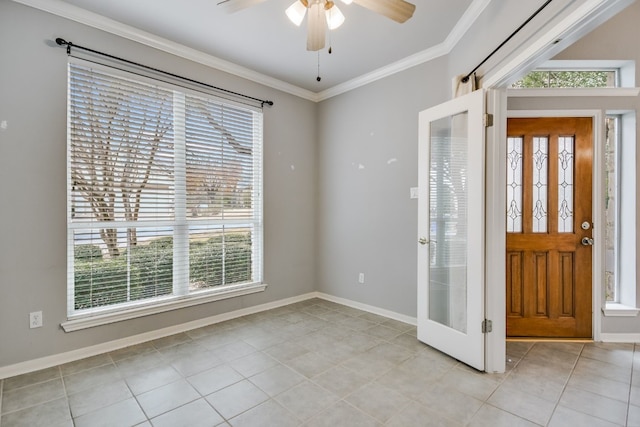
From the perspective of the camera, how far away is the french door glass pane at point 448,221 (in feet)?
8.33

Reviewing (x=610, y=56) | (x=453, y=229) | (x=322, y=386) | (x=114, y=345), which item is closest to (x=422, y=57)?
(x=610, y=56)

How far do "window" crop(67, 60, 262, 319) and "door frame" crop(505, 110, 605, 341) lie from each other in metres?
2.92

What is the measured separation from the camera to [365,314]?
364 cm

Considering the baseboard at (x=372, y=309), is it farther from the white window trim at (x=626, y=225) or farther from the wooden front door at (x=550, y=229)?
the white window trim at (x=626, y=225)

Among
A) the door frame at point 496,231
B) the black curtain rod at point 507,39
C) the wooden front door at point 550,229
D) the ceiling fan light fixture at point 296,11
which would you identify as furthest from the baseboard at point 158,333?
the ceiling fan light fixture at point 296,11

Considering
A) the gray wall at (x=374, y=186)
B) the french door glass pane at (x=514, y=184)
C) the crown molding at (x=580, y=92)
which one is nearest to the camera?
the crown molding at (x=580, y=92)

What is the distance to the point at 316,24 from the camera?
189 centimetres

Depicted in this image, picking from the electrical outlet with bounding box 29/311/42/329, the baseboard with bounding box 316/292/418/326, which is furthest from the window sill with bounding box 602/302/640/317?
the electrical outlet with bounding box 29/311/42/329

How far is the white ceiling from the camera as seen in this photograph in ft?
8.07

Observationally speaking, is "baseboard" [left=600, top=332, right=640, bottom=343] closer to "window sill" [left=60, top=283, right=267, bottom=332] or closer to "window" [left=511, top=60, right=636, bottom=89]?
"window" [left=511, top=60, right=636, bottom=89]

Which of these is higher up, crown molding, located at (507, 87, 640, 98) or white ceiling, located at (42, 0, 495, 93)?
white ceiling, located at (42, 0, 495, 93)

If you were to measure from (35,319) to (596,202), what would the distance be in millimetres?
4826

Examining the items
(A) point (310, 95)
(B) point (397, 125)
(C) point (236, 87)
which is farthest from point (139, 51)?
(B) point (397, 125)

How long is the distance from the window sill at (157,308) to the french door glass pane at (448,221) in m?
2.04
